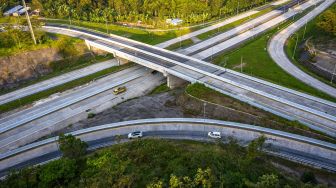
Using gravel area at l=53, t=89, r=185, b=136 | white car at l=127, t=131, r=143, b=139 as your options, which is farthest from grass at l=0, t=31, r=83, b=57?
white car at l=127, t=131, r=143, b=139

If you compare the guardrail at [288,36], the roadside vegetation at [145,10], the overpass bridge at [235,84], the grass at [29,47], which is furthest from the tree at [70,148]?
the roadside vegetation at [145,10]

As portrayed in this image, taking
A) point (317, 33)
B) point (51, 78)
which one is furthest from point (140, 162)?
point (317, 33)

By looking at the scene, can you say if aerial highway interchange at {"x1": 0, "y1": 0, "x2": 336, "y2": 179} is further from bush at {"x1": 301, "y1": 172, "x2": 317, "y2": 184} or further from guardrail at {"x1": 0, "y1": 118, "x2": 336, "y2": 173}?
bush at {"x1": 301, "y1": 172, "x2": 317, "y2": 184}

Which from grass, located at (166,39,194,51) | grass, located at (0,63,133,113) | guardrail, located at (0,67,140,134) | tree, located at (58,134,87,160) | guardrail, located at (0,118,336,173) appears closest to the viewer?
tree, located at (58,134,87,160)

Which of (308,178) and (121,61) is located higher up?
(121,61)

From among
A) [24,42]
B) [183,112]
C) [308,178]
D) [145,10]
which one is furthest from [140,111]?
[145,10]

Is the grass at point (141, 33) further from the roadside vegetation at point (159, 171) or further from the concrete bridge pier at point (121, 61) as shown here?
the roadside vegetation at point (159, 171)

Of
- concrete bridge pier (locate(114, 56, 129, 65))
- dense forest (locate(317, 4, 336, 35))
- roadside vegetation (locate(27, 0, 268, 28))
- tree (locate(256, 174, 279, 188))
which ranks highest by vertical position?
roadside vegetation (locate(27, 0, 268, 28))

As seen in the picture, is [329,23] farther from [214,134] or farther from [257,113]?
[214,134]
